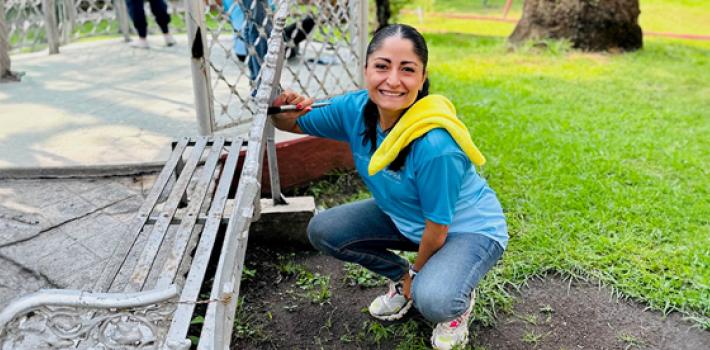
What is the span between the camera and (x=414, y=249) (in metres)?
2.59

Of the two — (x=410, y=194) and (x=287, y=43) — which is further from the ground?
(x=287, y=43)

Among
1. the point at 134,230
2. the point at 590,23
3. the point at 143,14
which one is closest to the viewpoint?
the point at 134,230

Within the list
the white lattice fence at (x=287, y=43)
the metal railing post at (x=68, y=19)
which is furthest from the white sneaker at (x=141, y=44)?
the white lattice fence at (x=287, y=43)

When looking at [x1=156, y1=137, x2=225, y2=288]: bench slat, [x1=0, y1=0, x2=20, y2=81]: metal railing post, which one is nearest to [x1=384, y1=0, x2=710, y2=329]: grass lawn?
[x1=156, y1=137, x2=225, y2=288]: bench slat

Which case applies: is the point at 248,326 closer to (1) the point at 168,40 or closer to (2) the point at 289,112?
(2) the point at 289,112

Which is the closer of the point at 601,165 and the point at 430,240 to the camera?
the point at 430,240

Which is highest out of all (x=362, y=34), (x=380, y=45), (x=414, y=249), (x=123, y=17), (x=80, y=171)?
(x=380, y=45)

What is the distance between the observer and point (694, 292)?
2715 millimetres

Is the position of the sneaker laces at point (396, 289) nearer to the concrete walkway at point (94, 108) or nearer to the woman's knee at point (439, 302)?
the woman's knee at point (439, 302)

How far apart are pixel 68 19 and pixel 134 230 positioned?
4694 millimetres

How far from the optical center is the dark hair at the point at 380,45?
210 cm

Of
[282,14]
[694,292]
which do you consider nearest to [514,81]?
[694,292]

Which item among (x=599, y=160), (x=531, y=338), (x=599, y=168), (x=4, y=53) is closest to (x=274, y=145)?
(x=531, y=338)

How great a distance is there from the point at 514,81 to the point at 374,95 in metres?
4.43
